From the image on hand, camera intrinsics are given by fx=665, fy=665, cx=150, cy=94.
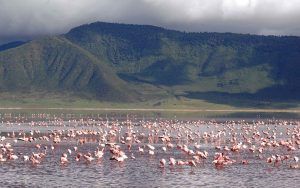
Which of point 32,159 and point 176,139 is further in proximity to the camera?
point 176,139

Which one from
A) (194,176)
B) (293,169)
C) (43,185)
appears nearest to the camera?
(43,185)

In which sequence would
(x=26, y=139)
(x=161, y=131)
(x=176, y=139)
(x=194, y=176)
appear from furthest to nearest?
(x=161, y=131) → (x=176, y=139) → (x=26, y=139) → (x=194, y=176)

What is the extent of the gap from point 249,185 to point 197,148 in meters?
24.1

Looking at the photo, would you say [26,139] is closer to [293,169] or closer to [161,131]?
[161,131]

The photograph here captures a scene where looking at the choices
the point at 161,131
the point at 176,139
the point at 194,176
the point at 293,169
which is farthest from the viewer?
A: the point at 161,131

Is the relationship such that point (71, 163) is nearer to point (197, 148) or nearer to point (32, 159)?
point (32, 159)

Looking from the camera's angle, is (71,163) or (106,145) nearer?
(71,163)

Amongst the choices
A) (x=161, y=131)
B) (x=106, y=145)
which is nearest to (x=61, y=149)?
(x=106, y=145)

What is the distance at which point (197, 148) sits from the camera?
62.0 metres

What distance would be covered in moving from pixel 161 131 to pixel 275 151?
1249 inches

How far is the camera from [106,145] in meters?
63.9

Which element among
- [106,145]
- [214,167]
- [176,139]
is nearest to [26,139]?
[106,145]

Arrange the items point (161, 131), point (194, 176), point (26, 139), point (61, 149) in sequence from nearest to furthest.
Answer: point (194, 176), point (61, 149), point (26, 139), point (161, 131)

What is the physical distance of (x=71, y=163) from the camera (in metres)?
47.8
